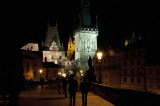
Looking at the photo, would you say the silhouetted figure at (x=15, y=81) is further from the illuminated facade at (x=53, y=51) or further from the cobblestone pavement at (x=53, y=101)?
→ the illuminated facade at (x=53, y=51)

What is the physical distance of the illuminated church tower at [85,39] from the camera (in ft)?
313

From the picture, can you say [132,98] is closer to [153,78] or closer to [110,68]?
[153,78]

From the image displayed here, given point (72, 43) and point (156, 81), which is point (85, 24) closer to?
point (72, 43)

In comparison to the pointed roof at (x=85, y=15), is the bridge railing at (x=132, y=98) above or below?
below

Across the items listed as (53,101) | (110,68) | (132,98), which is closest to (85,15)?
(110,68)

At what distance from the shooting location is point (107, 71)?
72188 mm

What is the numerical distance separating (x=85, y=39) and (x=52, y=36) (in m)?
16.1

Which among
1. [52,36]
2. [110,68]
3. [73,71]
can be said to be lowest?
[73,71]

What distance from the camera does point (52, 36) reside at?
105 metres

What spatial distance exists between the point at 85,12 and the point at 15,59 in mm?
92170

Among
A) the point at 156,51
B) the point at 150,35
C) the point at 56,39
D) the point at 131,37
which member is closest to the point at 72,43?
the point at 56,39

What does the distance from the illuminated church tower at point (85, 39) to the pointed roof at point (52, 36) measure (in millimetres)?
9131

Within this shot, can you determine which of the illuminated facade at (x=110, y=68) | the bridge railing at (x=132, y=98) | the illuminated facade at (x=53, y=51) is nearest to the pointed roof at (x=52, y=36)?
the illuminated facade at (x=53, y=51)

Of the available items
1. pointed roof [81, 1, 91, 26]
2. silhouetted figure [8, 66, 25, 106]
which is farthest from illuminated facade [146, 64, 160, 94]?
silhouetted figure [8, 66, 25, 106]
